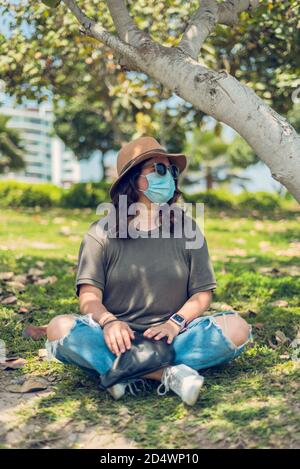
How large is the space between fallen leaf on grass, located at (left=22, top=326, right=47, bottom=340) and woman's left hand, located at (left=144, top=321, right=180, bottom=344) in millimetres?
1416

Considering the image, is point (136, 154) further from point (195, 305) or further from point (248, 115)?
point (195, 305)

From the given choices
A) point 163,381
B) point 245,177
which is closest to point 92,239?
point 163,381

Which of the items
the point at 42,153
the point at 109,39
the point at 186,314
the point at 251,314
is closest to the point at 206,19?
the point at 109,39

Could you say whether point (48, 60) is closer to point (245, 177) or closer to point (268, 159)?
point (268, 159)

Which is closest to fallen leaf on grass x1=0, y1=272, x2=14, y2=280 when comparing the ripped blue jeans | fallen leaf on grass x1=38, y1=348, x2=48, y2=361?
fallen leaf on grass x1=38, y1=348, x2=48, y2=361

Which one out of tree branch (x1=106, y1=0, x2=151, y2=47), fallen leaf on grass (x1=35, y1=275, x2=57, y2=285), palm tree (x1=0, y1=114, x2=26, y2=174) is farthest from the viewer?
palm tree (x1=0, y1=114, x2=26, y2=174)

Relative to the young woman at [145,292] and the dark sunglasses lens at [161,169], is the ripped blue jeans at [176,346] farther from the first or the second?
the dark sunglasses lens at [161,169]

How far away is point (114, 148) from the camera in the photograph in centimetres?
3541

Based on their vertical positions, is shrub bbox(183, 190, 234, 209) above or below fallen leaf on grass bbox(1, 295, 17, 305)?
above

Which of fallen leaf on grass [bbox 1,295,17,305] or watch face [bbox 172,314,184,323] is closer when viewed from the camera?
watch face [bbox 172,314,184,323]

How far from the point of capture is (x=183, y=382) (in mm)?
3445

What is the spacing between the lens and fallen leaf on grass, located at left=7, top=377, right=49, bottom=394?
3832 millimetres

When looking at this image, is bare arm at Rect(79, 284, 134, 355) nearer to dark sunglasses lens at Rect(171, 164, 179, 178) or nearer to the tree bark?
dark sunglasses lens at Rect(171, 164, 179, 178)

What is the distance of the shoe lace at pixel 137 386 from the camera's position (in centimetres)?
368
